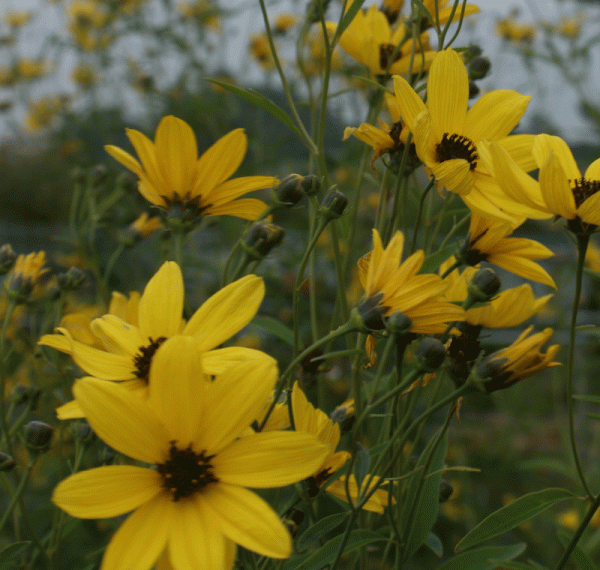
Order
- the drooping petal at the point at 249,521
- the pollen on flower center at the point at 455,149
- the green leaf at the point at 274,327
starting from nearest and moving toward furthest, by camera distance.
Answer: the drooping petal at the point at 249,521
the pollen on flower center at the point at 455,149
the green leaf at the point at 274,327

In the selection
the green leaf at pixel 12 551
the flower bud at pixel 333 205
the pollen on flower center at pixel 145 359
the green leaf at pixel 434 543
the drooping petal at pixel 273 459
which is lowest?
the green leaf at pixel 434 543

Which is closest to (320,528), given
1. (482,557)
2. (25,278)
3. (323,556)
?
(323,556)

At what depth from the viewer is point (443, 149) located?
486mm

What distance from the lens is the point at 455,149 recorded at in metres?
0.49

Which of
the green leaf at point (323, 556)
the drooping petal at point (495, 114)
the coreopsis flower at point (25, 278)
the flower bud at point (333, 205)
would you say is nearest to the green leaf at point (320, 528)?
the green leaf at point (323, 556)

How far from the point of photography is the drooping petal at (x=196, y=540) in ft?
0.93

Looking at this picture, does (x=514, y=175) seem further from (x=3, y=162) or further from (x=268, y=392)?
(x=3, y=162)

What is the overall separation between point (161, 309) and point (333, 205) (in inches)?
5.8

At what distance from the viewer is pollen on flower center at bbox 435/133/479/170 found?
19.1 inches

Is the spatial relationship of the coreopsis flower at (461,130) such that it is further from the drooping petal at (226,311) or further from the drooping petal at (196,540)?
the drooping petal at (196,540)

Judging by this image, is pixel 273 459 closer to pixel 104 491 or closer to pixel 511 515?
pixel 104 491

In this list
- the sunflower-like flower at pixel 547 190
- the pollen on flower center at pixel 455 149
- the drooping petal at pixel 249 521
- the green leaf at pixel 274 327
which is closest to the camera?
the drooping petal at pixel 249 521

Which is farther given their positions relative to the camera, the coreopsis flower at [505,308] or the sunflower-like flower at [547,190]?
the coreopsis flower at [505,308]

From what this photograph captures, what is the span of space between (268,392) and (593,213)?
0.25m
